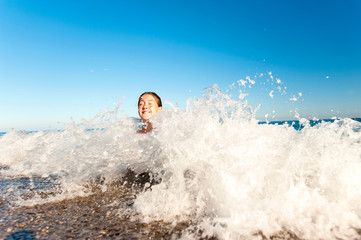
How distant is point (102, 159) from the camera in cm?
342

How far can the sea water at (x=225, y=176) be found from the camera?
1.67m

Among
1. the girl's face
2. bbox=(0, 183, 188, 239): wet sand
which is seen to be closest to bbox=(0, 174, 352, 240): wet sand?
bbox=(0, 183, 188, 239): wet sand

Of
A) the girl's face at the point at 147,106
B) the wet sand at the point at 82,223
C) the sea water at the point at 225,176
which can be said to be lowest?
the wet sand at the point at 82,223

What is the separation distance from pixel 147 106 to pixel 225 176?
133 inches

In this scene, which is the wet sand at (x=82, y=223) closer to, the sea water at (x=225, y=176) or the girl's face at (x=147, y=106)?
the sea water at (x=225, y=176)

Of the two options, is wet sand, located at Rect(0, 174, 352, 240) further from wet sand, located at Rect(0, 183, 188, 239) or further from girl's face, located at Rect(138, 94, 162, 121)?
girl's face, located at Rect(138, 94, 162, 121)

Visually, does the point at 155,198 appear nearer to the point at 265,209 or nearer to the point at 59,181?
the point at 265,209

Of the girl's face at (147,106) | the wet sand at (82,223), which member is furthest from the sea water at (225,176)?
the girl's face at (147,106)

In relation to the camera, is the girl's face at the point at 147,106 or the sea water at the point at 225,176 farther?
the girl's face at the point at 147,106

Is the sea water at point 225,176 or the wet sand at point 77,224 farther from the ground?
the sea water at point 225,176

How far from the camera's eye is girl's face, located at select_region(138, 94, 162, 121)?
5133 mm

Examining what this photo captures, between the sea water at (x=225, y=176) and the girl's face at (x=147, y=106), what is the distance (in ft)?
5.03

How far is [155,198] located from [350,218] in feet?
5.12

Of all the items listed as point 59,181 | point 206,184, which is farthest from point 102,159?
point 206,184
